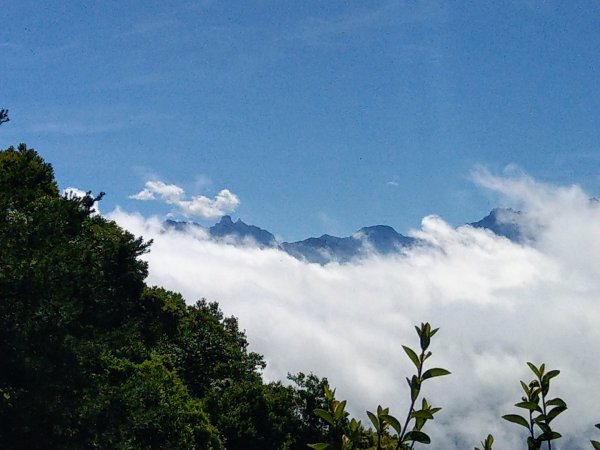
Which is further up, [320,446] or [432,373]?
[432,373]

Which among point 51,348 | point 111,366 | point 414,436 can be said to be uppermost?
point 111,366

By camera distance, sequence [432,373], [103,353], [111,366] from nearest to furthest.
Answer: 1. [432,373]
2. [103,353]
3. [111,366]

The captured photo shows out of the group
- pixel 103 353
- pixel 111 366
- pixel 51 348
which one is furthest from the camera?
pixel 111 366

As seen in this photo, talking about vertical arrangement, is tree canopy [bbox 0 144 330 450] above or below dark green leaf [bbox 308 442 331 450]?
above

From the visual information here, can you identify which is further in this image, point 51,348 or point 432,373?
point 51,348

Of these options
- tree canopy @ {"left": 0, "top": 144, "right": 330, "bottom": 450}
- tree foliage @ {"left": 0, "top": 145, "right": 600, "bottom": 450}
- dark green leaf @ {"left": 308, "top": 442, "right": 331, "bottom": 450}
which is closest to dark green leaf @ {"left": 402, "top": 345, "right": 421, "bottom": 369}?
tree foliage @ {"left": 0, "top": 145, "right": 600, "bottom": 450}

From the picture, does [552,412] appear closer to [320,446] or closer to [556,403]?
[556,403]

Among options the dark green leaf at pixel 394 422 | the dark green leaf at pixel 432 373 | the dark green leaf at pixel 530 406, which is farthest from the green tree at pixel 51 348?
the dark green leaf at pixel 530 406

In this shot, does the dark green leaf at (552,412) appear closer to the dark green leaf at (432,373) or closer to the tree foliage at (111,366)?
the tree foliage at (111,366)

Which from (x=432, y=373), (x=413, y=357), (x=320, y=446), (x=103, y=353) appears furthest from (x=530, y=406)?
(x=103, y=353)

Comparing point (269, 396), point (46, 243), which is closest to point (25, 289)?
point (46, 243)

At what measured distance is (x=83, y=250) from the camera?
2183 cm

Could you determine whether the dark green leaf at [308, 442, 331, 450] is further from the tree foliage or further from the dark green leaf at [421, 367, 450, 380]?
the dark green leaf at [421, 367, 450, 380]

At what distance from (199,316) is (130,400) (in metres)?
27.0
